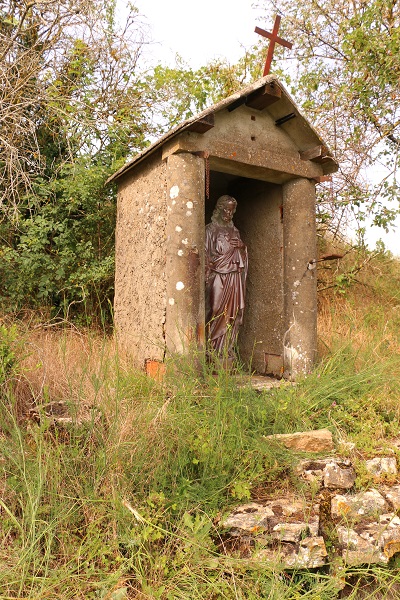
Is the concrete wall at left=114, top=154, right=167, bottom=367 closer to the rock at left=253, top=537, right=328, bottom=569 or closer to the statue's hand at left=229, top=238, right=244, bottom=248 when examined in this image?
the statue's hand at left=229, top=238, right=244, bottom=248

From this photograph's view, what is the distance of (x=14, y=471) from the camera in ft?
9.15

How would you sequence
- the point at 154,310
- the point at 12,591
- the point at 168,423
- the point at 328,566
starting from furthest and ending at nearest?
1. the point at 154,310
2. the point at 168,423
3. the point at 328,566
4. the point at 12,591

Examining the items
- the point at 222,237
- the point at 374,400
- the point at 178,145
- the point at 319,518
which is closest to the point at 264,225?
the point at 222,237

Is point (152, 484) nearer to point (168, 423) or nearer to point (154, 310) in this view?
point (168, 423)

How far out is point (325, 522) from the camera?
299 cm

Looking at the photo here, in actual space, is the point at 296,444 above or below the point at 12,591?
above

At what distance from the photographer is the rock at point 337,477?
3199mm

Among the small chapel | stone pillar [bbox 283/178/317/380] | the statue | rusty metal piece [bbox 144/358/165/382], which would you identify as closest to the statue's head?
the statue

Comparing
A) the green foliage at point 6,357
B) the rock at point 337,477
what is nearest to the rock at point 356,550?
the rock at point 337,477

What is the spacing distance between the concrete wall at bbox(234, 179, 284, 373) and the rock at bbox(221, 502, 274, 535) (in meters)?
2.06

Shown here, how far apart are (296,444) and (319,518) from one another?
60cm

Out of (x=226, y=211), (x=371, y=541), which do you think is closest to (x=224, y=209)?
(x=226, y=211)

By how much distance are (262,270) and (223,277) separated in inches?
20.3

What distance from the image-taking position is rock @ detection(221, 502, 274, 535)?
2779mm
